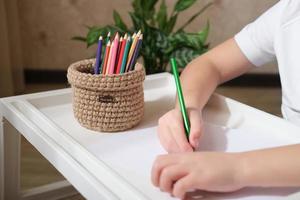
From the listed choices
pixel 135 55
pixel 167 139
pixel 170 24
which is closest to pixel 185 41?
pixel 170 24

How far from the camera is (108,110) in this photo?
2.13 feet

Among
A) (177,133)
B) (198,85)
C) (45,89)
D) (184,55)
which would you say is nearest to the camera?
(177,133)

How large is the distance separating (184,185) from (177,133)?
11cm

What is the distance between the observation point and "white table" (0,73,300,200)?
1.65 ft

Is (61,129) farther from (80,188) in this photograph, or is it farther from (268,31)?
(268,31)

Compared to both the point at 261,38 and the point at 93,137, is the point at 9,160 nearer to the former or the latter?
the point at 93,137

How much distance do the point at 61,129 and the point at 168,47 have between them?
92 centimetres

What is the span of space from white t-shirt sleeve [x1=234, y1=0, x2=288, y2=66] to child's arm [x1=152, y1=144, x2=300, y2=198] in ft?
1.17

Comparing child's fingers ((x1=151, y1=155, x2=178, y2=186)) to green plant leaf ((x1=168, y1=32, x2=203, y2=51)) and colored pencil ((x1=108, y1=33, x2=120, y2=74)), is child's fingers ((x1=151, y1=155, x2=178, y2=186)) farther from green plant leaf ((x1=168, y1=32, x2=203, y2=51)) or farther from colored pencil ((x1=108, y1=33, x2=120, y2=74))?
green plant leaf ((x1=168, y1=32, x2=203, y2=51))

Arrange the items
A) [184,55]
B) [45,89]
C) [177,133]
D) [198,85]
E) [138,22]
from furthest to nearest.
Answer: [45,89] → [138,22] → [184,55] → [198,85] → [177,133]

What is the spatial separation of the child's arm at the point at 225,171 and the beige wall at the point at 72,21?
1.85 metres

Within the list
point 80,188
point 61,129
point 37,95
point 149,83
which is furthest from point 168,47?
point 80,188

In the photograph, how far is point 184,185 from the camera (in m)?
0.46

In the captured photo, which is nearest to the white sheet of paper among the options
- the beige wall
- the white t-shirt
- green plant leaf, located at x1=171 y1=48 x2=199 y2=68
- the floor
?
the white t-shirt
